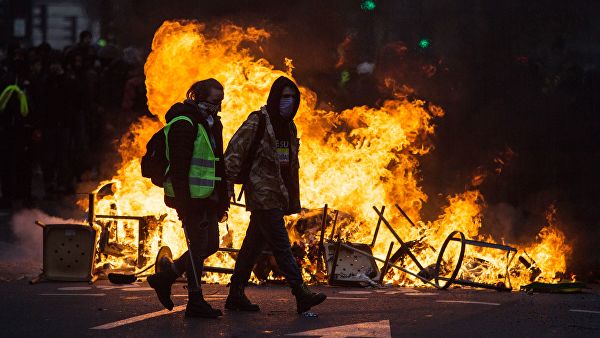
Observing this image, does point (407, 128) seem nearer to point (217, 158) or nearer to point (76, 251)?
point (76, 251)

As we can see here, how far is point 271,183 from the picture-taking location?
941cm

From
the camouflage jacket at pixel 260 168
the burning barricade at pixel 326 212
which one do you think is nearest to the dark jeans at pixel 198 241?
the camouflage jacket at pixel 260 168

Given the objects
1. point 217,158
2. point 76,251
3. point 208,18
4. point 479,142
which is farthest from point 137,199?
point 479,142

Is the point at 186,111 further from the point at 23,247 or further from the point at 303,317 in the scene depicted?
the point at 23,247

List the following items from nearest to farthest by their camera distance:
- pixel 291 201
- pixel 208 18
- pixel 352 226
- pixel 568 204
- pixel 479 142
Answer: pixel 291 201 < pixel 352 226 < pixel 568 204 < pixel 208 18 < pixel 479 142

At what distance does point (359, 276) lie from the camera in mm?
11750

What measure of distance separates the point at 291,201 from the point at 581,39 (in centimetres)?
3919

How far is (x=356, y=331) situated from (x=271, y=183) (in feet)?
4.88

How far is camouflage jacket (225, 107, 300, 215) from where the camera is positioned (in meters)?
9.38

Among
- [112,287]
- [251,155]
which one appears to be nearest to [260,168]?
[251,155]

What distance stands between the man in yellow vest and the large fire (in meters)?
3.16

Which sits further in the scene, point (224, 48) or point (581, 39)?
point (581, 39)

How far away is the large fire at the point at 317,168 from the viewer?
488 inches

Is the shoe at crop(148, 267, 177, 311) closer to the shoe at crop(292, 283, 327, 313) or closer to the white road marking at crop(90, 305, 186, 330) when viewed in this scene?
the white road marking at crop(90, 305, 186, 330)
